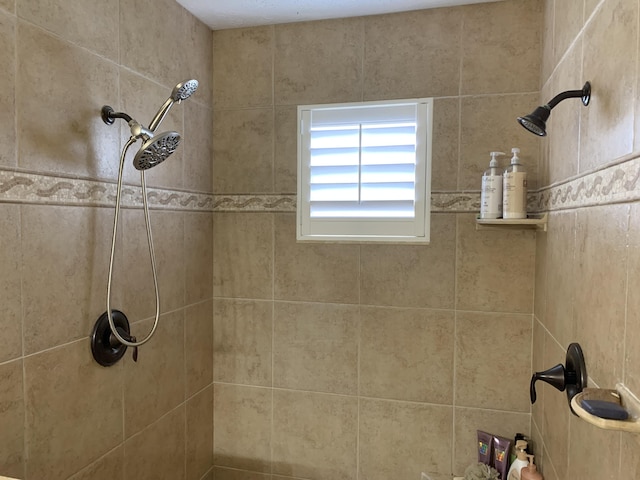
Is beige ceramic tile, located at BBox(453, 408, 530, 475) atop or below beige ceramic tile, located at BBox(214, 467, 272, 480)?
atop

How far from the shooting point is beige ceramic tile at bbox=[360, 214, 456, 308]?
1.72 meters

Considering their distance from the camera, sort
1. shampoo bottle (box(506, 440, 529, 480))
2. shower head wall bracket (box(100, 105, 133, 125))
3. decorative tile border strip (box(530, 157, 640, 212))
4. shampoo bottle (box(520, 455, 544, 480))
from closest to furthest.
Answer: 1. decorative tile border strip (box(530, 157, 640, 212))
2. shower head wall bracket (box(100, 105, 133, 125))
3. shampoo bottle (box(520, 455, 544, 480))
4. shampoo bottle (box(506, 440, 529, 480))

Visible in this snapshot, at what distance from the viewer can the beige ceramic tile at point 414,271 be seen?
5.65ft

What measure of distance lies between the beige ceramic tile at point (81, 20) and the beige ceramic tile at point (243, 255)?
32.5 inches

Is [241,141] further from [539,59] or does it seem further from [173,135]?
[539,59]

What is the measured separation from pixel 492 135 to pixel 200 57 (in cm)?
129

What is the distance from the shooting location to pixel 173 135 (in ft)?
3.96

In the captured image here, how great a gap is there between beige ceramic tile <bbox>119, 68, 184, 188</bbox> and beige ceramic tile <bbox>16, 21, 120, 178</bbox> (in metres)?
0.04

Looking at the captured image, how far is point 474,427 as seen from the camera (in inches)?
67.5

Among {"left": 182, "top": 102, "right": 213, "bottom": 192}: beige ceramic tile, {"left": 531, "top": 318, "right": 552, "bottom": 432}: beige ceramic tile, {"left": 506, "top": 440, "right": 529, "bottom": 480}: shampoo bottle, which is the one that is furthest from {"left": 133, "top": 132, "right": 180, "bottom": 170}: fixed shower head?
{"left": 506, "top": 440, "right": 529, "bottom": 480}: shampoo bottle

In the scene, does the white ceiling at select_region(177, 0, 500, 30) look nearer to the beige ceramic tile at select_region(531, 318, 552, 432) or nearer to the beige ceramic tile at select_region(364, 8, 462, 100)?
the beige ceramic tile at select_region(364, 8, 462, 100)

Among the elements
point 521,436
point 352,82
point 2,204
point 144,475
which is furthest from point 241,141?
point 521,436

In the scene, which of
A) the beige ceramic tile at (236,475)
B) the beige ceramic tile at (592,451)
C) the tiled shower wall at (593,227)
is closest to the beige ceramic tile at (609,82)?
the tiled shower wall at (593,227)

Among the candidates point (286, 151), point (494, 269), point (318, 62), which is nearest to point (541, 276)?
point (494, 269)
